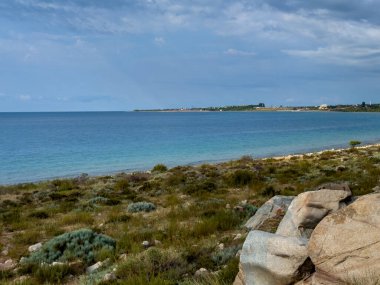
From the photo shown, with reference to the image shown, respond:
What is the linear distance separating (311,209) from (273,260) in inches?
70.2

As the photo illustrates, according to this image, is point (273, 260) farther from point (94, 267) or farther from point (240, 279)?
point (94, 267)

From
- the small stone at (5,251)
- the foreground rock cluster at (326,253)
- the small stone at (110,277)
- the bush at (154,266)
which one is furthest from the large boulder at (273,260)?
the small stone at (5,251)

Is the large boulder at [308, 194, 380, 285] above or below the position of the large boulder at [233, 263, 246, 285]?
above

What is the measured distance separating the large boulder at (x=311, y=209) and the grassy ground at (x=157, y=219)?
46.1 inches

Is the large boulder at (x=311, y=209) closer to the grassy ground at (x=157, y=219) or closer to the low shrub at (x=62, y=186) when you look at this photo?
the grassy ground at (x=157, y=219)

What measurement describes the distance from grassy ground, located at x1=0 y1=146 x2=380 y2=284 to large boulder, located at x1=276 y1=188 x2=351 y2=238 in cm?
117

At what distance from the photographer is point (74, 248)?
9.82 m

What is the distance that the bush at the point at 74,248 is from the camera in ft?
30.4

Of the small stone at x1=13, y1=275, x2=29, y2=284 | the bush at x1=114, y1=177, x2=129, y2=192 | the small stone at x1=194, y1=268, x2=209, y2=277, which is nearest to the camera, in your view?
the small stone at x1=194, y1=268, x2=209, y2=277

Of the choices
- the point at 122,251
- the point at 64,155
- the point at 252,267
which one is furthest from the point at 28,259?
the point at 64,155

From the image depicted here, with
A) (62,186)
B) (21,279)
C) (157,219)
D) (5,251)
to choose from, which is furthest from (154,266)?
(62,186)

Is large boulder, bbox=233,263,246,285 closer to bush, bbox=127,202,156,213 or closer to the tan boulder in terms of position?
the tan boulder

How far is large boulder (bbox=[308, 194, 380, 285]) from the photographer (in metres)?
4.54

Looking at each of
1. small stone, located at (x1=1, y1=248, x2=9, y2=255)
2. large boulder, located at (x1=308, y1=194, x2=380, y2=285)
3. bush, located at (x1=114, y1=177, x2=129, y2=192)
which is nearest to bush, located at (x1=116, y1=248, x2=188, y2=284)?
large boulder, located at (x1=308, y1=194, x2=380, y2=285)
